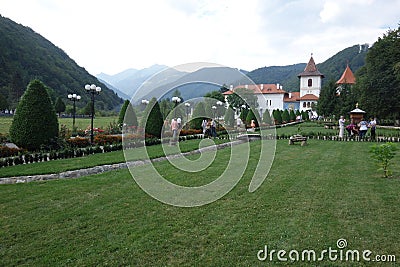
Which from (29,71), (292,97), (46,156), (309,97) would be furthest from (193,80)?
(29,71)

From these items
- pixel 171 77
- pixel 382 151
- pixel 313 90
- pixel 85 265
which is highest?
pixel 313 90

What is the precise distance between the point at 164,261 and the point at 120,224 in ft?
4.33

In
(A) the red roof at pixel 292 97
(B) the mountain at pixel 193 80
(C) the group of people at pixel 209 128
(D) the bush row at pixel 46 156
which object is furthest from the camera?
(A) the red roof at pixel 292 97

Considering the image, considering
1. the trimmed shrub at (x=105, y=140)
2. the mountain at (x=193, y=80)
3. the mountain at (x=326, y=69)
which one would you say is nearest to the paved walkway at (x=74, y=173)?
the mountain at (x=193, y=80)

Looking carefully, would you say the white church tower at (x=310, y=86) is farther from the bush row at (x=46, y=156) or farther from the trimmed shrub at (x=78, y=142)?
the bush row at (x=46, y=156)

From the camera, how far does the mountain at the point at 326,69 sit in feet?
265

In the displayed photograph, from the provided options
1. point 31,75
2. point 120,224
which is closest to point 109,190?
point 120,224

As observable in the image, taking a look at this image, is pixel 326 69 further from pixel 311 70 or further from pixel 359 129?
pixel 359 129

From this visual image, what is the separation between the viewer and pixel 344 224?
→ 4441 mm

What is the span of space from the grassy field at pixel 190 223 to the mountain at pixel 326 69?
69114 mm

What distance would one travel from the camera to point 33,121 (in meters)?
11.2

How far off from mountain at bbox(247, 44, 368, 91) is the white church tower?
3.15 meters

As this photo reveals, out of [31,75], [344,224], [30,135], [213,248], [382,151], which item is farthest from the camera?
[31,75]

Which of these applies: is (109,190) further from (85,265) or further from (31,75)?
(31,75)
